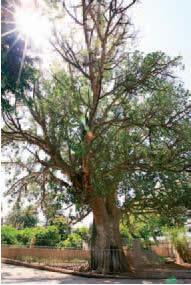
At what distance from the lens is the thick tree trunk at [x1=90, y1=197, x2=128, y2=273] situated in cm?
1862

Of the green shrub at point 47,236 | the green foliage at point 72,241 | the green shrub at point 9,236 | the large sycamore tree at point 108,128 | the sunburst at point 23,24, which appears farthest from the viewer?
the green shrub at point 9,236

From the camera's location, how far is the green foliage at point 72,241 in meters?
32.9

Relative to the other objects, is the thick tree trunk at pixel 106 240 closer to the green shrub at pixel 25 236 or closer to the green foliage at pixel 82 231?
the green foliage at pixel 82 231

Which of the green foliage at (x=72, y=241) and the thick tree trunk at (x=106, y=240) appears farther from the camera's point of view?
the green foliage at (x=72, y=241)

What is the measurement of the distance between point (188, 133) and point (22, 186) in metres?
8.81

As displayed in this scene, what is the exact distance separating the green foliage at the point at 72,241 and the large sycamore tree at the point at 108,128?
1336cm

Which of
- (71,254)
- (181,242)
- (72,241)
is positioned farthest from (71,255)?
(72,241)

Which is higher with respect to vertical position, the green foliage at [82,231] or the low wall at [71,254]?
the green foliage at [82,231]

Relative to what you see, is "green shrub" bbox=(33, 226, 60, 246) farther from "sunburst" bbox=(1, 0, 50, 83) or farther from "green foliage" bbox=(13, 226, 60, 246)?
"sunburst" bbox=(1, 0, 50, 83)

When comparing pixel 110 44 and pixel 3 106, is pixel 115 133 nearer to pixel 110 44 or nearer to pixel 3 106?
pixel 110 44

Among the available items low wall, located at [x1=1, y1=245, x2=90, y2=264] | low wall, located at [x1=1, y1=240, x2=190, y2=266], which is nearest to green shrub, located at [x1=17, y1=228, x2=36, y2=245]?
low wall, located at [x1=1, y1=240, x2=190, y2=266]

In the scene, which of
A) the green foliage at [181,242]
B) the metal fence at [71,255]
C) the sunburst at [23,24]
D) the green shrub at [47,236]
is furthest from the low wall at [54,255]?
the sunburst at [23,24]

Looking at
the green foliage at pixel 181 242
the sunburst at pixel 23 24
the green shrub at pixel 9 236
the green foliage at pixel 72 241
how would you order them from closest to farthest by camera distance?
the sunburst at pixel 23 24 < the green foliage at pixel 181 242 < the green foliage at pixel 72 241 < the green shrub at pixel 9 236

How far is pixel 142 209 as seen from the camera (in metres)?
21.1
